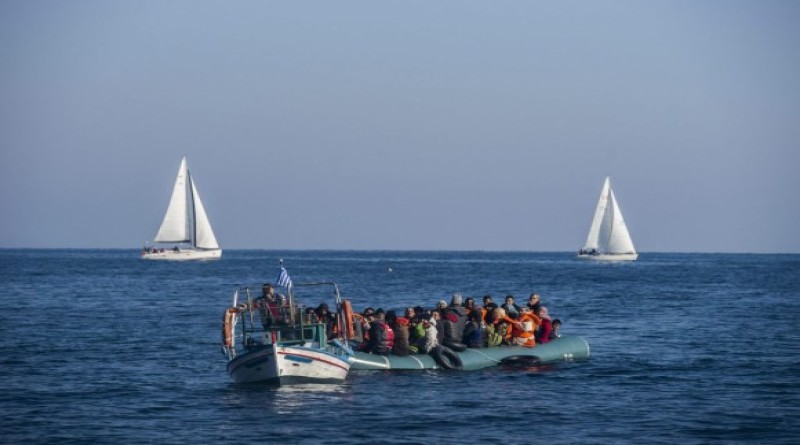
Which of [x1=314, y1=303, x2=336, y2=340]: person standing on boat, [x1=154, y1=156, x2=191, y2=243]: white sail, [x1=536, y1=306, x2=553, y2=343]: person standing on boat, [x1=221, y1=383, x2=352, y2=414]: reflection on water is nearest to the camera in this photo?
[x1=221, y1=383, x2=352, y2=414]: reflection on water

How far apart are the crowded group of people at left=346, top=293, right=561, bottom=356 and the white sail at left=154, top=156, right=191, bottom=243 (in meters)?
93.3

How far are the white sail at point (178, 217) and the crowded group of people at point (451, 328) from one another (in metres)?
93.3

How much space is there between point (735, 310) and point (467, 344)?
3159cm

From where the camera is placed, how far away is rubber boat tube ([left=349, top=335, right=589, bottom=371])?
30922 mm

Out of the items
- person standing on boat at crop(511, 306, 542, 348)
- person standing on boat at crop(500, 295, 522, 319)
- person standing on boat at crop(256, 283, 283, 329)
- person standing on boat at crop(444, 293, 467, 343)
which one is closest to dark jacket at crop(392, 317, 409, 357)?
person standing on boat at crop(444, 293, 467, 343)

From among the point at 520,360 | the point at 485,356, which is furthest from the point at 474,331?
the point at 520,360

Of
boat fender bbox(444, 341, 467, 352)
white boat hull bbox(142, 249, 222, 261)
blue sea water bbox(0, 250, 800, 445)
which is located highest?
white boat hull bbox(142, 249, 222, 261)

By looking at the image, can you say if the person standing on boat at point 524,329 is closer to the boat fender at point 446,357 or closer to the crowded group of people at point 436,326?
the crowded group of people at point 436,326

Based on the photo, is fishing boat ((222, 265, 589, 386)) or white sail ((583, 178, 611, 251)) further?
white sail ((583, 178, 611, 251))

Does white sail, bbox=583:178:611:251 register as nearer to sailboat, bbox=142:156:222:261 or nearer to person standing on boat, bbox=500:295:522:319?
sailboat, bbox=142:156:222:261

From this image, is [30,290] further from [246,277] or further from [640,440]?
[640,440]

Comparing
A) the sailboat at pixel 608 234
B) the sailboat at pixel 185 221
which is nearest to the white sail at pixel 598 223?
the sailboat at pixel 608 234

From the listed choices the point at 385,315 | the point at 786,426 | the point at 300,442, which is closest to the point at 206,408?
the point at 300,442

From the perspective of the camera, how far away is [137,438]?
22.8 metres
